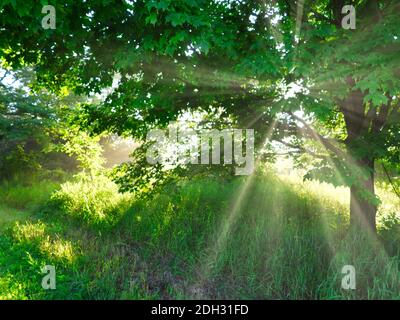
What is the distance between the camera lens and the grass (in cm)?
545

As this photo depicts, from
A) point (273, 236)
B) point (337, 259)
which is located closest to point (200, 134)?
point (273, 236)

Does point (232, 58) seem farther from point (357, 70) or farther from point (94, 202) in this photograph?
point (94, 202)

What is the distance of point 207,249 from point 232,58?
135 inches

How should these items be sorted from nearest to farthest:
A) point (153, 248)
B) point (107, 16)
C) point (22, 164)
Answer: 1. point (107, 16)
2. point (153, 248)
3. point (22, 164)

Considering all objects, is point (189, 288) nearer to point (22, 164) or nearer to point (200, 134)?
point (200, 134)

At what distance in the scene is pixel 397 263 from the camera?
559cm

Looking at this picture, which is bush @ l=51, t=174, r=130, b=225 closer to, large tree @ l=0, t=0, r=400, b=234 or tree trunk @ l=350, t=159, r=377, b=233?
large tree @ l=0, t=0, r=400, b=234

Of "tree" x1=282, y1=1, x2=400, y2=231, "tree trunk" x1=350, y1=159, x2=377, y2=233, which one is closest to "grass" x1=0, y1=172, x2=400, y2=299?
"tree trunk" x1=350, y1=159, x2=377, y2=233

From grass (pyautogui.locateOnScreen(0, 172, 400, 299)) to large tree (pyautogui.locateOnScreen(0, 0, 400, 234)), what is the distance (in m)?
1.13

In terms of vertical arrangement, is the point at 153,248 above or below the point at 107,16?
below

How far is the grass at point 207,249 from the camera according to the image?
545 centimetres

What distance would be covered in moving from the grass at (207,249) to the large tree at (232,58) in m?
1.13

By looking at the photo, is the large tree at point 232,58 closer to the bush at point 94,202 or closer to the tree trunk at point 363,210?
the tree trunk at point 363,210

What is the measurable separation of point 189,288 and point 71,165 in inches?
544
